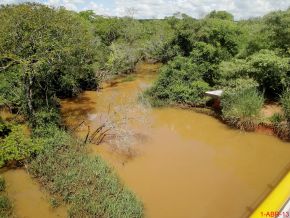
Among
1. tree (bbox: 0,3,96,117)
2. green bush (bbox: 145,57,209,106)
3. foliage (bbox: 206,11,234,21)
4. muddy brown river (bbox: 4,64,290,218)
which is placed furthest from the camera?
foliage (bbox: 206,11,234,21)

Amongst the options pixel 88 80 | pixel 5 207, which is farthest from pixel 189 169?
pixel 88 80

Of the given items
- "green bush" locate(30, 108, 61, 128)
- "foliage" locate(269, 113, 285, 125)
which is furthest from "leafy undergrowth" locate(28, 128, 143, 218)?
"foliage" locate(269, 113, 285, 125)

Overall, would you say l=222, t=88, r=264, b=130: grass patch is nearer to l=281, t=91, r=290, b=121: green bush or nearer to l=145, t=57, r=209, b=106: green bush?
l=281, t=91, r=290, b=121: green bush

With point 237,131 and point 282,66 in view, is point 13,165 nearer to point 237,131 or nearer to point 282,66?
point 237,131

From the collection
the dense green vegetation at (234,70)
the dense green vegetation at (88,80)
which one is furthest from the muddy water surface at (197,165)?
the dense green vegetation at (234,70)

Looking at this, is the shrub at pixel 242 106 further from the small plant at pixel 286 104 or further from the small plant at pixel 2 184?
the small plant at pixel 2 184
